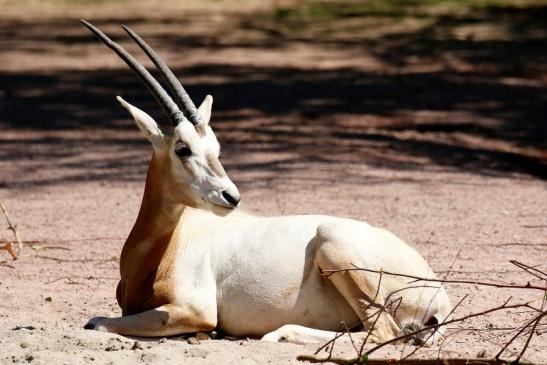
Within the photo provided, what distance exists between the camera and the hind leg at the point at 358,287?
19.4 ft

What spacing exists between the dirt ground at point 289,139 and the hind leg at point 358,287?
Result: 26 centimetres

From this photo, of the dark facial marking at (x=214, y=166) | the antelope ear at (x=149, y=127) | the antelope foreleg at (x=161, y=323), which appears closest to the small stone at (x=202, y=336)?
the antelope foreleg at (x=161, y=323)

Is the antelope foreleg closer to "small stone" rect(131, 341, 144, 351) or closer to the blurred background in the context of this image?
"small stone" rect(131, 341, 144, 351)

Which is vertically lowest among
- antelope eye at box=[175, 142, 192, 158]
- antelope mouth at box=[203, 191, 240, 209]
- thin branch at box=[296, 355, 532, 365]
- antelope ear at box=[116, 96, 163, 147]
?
thin branch at box=[296, 355, 532, 365]

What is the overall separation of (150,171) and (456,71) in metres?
11.7

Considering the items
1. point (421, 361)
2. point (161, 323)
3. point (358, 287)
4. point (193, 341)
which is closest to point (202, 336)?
point (193, 341)

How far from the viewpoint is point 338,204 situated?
9.80 m

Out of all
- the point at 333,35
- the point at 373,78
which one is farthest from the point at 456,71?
the point at 333,35

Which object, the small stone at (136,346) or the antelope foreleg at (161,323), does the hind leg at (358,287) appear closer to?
the antelope foreleg at (161,323)

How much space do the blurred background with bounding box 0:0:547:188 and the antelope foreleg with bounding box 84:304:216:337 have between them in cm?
478

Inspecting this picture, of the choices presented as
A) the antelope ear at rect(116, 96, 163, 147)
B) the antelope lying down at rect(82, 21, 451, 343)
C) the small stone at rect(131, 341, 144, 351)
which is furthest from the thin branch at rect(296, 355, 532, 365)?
the antelope ear at rect(116, 96, 163, 147)

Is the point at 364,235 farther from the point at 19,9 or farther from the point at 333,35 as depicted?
the point at 19,9

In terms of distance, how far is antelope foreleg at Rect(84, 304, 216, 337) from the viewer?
5.96 m

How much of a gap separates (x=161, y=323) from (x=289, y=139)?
7171 millimetres
